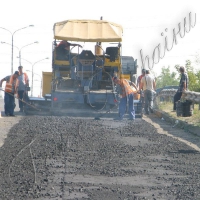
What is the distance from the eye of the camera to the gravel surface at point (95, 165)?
24.8ft

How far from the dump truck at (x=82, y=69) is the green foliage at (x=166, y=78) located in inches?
1621

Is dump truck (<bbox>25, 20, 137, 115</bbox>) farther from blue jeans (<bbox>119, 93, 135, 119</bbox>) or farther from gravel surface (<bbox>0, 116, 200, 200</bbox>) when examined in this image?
gravel surface (<bbox>0, 116, 200, 200</bbox>)

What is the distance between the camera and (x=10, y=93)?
845 inches

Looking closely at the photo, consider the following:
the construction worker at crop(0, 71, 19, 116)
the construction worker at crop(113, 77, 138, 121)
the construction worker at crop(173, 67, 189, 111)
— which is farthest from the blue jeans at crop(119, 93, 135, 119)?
the construction worker at crop(0, 71, 19, 116)

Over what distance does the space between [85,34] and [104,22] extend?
2.79ft

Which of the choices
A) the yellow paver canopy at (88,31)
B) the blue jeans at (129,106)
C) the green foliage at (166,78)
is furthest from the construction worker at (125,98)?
the green foliage at (166,78)

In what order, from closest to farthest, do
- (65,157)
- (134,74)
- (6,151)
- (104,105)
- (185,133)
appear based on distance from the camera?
(65,157), (6,151), (185,133), (104,105), (134,74)

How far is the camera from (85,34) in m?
21.9

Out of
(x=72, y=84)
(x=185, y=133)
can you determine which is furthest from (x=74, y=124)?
(x=72, y=84)

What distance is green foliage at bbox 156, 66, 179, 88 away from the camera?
63903 millimetres

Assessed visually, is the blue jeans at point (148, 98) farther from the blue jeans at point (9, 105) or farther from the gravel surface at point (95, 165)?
the gravel surface at point (95, 165)

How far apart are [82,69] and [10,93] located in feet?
8.17

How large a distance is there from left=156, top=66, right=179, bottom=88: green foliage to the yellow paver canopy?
41158 mm

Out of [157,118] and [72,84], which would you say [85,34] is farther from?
[157,118]
